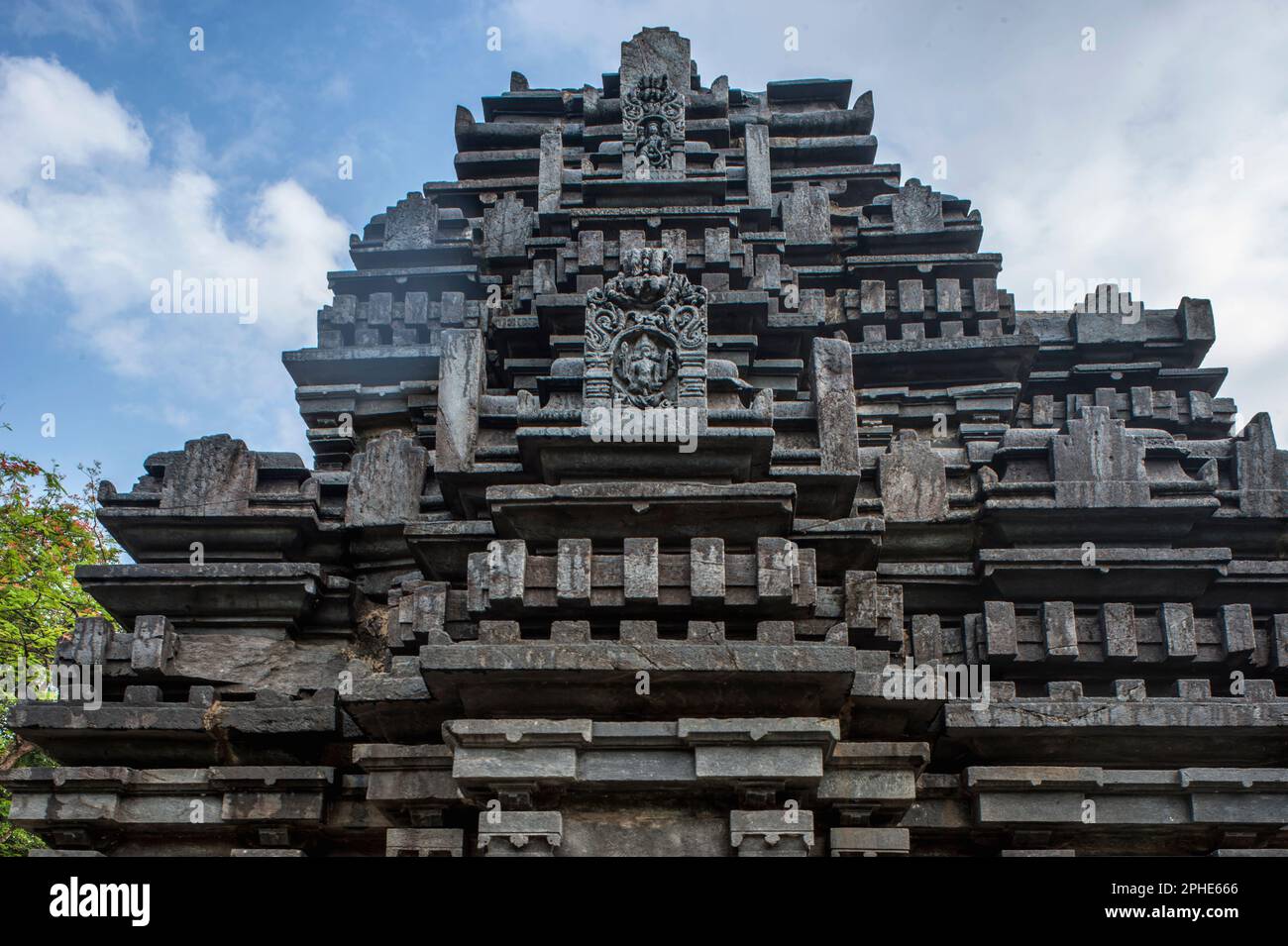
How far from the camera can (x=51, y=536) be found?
2012cm

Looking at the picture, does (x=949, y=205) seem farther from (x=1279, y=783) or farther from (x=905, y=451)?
(x=1279, y=783)

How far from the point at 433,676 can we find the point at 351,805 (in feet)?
5.63

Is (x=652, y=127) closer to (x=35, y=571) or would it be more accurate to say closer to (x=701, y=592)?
(x=701, y=592)

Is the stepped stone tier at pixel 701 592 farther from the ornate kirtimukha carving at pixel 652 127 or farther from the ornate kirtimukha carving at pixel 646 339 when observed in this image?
the ornate kirtimukha carving at pixel 652 127

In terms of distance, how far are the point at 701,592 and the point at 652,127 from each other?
19.0 feet

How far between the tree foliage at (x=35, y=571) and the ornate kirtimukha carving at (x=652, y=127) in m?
11.6

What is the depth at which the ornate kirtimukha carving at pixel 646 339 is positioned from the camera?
7.59 metres

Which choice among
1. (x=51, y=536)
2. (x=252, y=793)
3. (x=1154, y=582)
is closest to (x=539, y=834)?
(x=252, y=793)

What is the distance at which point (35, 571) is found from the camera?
1958 cm

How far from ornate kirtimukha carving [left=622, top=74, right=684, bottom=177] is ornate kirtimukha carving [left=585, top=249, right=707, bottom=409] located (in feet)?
9.52

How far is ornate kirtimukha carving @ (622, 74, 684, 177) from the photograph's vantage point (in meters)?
10.6
